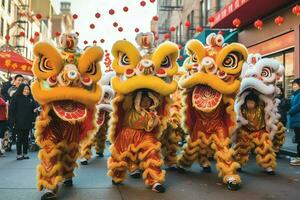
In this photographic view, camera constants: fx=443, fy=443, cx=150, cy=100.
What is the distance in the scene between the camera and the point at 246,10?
16797 mm

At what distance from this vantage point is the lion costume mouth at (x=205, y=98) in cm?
704

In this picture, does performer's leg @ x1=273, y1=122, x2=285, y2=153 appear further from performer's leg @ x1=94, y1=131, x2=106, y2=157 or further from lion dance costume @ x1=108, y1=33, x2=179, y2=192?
performer's leg @ x1=94, y1=131, x2=106, y2=157

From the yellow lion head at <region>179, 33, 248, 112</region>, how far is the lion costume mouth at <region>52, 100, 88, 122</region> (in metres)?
1.91

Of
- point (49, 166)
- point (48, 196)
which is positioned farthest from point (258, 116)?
point (48, 196)

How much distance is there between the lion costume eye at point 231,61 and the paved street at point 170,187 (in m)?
1.89

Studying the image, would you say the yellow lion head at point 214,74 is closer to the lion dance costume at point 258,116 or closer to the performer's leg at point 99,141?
the lion dance costume at point 258,116

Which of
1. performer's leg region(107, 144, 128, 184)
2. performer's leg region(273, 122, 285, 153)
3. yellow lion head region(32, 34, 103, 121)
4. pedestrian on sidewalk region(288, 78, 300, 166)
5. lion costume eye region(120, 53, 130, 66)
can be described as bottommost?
performer's leg region(107, 144, 128, 184)

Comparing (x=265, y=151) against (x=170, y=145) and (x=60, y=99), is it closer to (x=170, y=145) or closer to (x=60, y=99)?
(x=170, y=145)

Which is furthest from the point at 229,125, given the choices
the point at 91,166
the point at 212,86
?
the point at 91,166

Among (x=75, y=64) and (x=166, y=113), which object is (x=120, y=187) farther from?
(x=75, y=64)

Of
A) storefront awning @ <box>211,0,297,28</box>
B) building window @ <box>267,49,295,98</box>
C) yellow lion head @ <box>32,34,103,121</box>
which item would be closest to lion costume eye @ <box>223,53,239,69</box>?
yellow lion head @ <box>32,34,103,121</box>

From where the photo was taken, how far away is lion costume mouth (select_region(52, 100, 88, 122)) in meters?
6.05

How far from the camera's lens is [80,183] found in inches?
277

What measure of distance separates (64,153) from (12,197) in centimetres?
91
